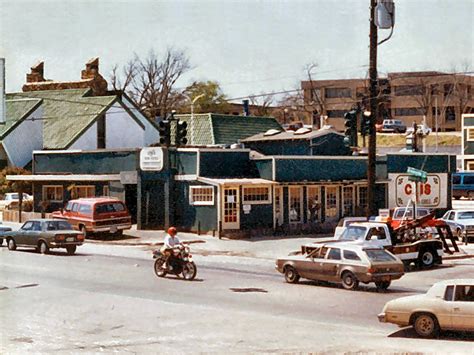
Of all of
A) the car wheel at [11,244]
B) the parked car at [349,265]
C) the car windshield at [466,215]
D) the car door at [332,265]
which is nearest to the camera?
the parked car at [349,265]

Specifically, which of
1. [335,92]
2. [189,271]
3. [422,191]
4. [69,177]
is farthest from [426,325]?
[335,92]

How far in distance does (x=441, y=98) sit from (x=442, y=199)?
2646 inches

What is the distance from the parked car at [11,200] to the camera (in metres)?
55.1

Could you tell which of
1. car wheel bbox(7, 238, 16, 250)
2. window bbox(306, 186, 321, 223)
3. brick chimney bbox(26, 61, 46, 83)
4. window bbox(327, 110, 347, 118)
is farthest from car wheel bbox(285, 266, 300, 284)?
window bbox(327, 110, 347, 118)

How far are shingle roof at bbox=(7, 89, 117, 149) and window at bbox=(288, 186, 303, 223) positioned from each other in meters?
20.8

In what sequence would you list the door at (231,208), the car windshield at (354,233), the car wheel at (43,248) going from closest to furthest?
the car windshield at (354,233) → the car wheel at (43,248) → the door at (231,208)

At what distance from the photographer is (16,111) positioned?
211ft

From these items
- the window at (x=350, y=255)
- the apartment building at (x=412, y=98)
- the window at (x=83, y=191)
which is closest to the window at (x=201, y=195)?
the window at (x=83, y=191)

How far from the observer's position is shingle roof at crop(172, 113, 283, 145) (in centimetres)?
6406

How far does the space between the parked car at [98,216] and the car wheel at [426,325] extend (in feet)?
79.3

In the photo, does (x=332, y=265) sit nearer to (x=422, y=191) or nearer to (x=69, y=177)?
(x=69, y=177)

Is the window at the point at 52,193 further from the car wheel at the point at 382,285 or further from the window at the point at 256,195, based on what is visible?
the car wheel at the point at 382,285

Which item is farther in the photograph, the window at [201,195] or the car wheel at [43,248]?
the window at [201,195]

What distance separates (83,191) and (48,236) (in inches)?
600
